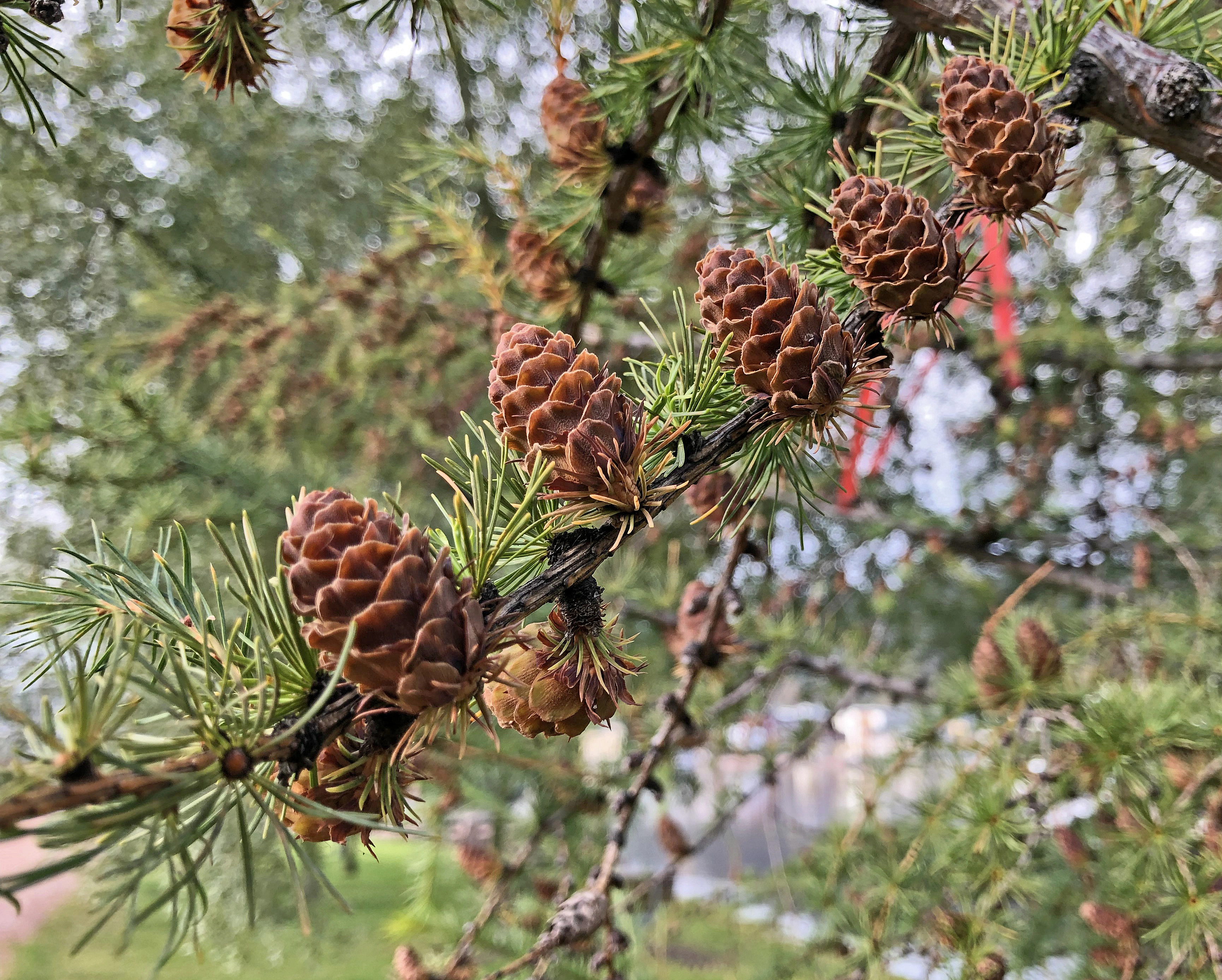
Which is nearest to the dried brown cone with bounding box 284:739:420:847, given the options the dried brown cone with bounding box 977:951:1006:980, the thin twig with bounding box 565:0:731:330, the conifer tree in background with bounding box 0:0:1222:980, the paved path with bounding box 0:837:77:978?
the conifer tree in background with bounding box 0:0:1222:980

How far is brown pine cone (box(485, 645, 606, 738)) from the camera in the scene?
304 mm

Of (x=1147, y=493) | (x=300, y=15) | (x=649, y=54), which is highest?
(x=300, y=15)

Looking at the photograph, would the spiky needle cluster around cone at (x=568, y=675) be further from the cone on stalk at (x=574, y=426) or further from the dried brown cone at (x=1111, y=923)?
the dried brown cone at (x=1111, y=923)

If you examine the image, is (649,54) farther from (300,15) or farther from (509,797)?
(300,15)

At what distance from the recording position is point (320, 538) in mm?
267

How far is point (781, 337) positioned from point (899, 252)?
0.07 m

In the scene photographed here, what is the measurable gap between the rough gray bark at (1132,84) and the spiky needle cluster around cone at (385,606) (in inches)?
17.0

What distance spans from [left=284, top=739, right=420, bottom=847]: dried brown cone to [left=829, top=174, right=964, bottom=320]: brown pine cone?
0.29 m

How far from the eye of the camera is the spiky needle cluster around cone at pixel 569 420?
0.31m

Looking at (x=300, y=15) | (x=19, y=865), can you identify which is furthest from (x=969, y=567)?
(x=19, y=865)

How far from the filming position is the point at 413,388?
1.67 meters

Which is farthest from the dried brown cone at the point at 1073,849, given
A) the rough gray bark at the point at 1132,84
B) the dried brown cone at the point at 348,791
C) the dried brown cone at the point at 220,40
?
the dried brown cone at the point at 220,40

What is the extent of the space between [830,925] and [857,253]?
3.19ft

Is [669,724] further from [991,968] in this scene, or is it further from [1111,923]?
[1111,923]
